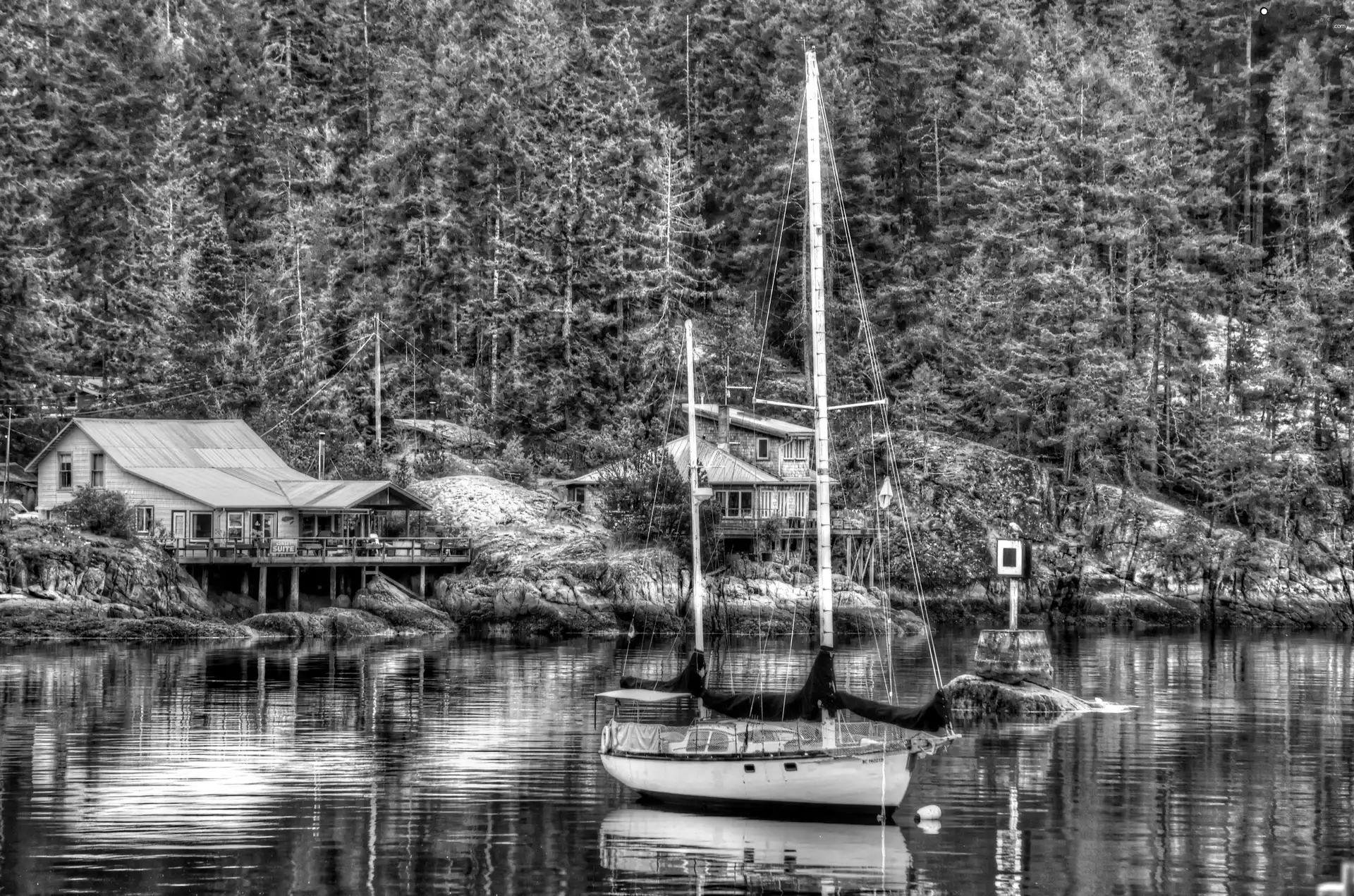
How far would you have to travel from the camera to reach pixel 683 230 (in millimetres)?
87500

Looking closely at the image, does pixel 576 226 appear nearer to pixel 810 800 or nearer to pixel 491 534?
pixel 491 534

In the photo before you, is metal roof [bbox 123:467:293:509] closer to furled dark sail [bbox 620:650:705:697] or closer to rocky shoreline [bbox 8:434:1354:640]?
rocky shoreline [bbox 8:434:1354:640]

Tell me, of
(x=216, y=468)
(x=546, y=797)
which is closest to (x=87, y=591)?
(x=216, y=468)

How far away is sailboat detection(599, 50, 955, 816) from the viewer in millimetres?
26891

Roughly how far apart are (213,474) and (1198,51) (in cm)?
6990

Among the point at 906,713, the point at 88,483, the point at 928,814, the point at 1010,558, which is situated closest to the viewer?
the point at 906,713

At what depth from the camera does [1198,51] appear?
105688 mm

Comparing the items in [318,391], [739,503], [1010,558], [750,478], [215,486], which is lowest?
[1010,558]

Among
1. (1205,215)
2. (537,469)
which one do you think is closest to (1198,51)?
(1205,215)

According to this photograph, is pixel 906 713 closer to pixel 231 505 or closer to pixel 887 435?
pixel 887 435

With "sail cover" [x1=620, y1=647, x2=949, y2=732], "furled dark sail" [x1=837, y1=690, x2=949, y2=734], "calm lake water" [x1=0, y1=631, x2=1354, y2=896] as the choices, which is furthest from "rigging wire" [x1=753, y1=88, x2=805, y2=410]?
"calm lake water" [x1=0, y1=631, x2=1354, y2=896]

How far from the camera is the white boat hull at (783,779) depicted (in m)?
26.8

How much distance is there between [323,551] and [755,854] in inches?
1732

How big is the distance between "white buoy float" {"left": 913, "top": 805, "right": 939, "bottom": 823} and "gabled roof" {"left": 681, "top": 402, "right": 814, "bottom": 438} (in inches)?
1783
